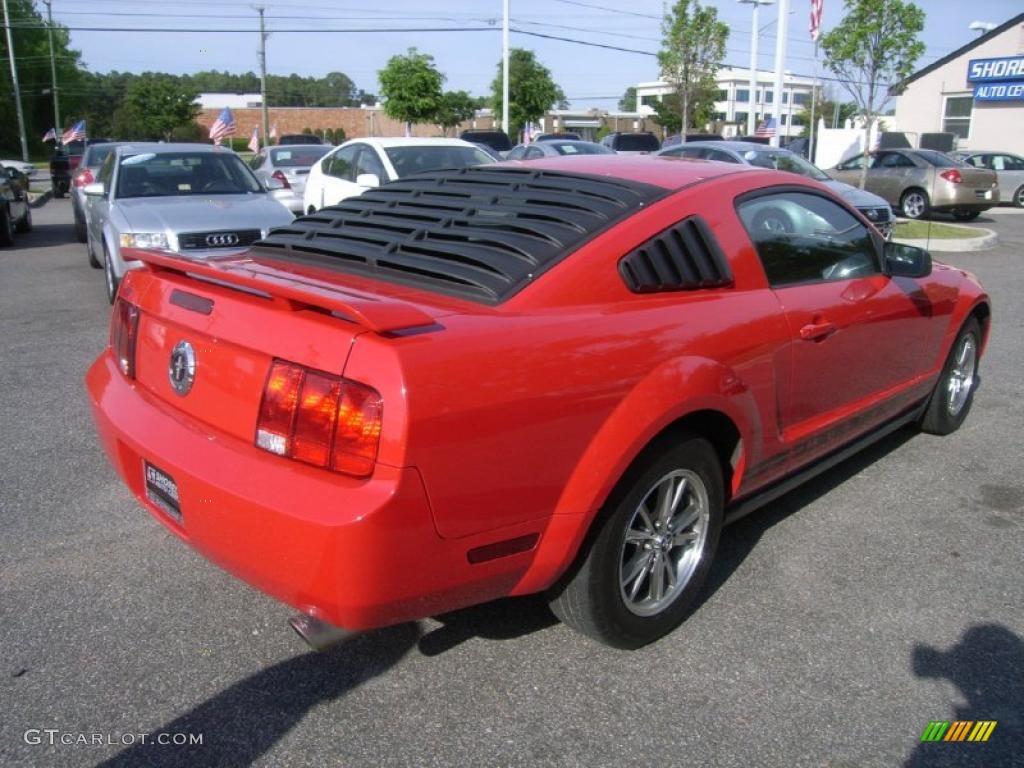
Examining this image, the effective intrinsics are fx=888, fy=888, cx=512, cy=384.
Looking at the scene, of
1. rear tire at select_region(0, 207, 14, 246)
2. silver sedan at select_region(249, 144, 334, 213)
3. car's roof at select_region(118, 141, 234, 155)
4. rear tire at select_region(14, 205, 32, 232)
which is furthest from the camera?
silver sedan at select_region(249, 144, 334, 213)

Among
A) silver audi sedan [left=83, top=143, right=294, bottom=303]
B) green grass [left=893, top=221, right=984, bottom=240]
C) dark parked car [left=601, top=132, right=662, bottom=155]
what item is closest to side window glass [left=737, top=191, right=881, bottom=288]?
silver audi sedan [left=83, top=143, right=294, bottom=303]

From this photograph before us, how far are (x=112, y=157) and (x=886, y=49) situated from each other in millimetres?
16523

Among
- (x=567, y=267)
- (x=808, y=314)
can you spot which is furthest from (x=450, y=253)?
(x=808, y=314)

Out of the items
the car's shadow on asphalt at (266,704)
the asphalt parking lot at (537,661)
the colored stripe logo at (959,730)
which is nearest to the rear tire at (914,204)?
the asphalt parking lot at (537,661)

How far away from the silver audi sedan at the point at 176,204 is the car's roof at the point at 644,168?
432cm

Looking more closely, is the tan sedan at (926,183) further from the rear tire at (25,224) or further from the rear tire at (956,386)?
the rear tire at (25,224)

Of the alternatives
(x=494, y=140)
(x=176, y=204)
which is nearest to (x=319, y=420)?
(x=176, y=204)

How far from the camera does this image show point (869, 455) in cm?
501

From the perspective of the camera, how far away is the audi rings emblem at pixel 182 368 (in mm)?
2840

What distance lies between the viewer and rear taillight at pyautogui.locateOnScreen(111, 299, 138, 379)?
324 cm

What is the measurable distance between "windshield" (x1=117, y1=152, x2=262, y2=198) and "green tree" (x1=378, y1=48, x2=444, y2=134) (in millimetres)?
29757

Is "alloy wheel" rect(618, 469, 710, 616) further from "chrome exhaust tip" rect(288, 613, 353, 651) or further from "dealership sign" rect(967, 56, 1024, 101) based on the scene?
"dealership sign" rect(967, 56, 1024, 101)

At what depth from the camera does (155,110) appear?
6266 centimetres

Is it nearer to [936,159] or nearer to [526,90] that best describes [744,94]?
[526,90]
